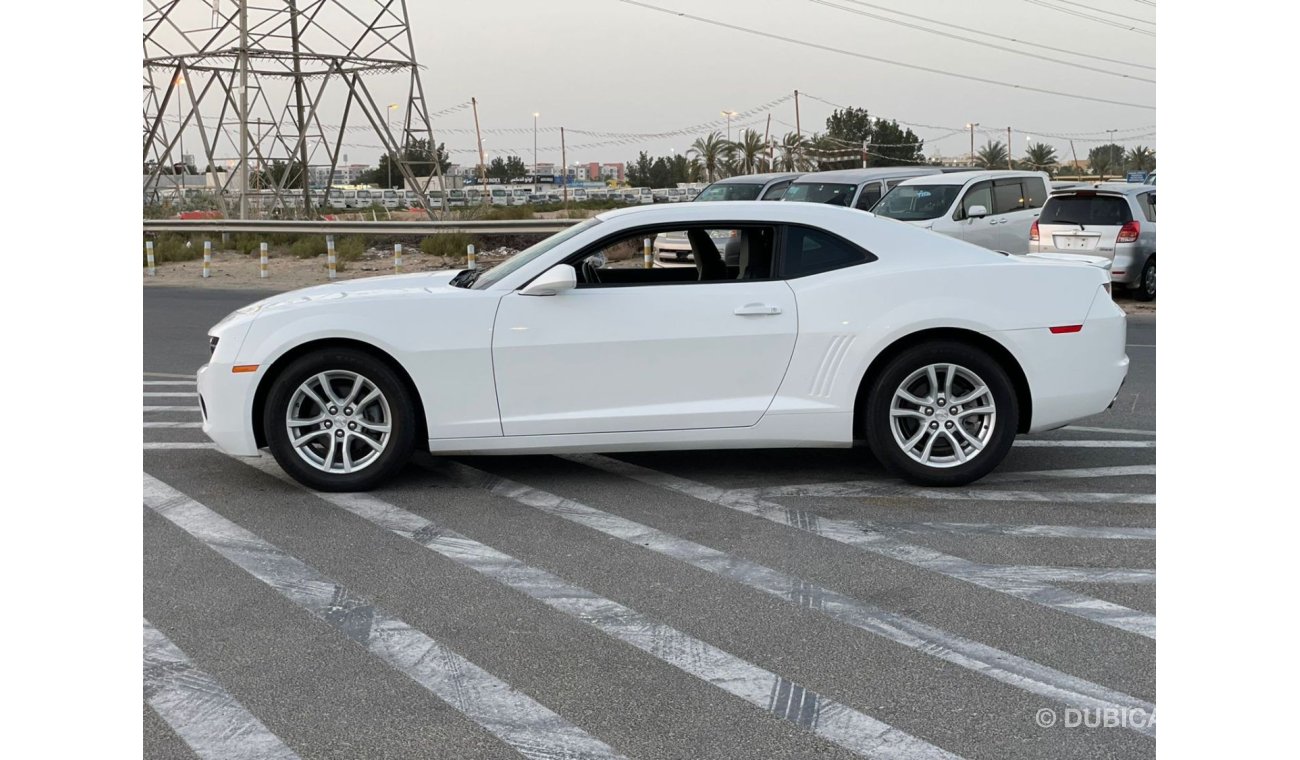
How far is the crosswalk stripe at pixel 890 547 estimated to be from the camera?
15.9ft

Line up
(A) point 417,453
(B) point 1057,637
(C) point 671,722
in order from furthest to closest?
(A) point 417,453 → (B) point 1057,637 → (C) point 671,722

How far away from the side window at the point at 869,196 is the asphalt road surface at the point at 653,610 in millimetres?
14473

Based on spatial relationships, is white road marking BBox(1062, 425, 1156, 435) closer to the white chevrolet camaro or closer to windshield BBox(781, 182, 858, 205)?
the white chevrolet camaro

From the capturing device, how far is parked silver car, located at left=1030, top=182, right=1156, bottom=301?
57.8ft

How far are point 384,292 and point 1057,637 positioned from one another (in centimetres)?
390

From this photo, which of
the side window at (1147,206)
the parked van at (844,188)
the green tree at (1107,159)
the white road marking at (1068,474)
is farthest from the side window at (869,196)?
the green tree at (1107,159)

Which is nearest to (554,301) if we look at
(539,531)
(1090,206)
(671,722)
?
(539,531)

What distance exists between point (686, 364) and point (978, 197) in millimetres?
13687

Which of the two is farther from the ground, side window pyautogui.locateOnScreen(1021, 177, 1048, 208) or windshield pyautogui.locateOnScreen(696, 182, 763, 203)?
windshield pyautogui.locateOnScreen(696, 182, 763, 203)

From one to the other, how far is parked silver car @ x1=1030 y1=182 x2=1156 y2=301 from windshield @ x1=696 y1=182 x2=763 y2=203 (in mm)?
5937

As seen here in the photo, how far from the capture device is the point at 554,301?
6703mm

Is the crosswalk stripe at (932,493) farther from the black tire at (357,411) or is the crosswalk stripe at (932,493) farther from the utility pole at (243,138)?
the utility pole at (243,138)

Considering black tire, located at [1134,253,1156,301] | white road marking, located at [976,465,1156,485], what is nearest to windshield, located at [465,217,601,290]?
white road marking, located at [976,465,1156,485]

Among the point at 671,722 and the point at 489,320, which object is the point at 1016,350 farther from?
the point at 671,722
